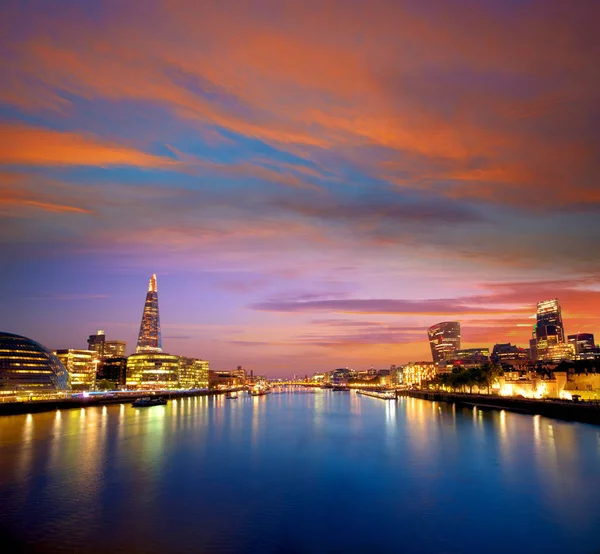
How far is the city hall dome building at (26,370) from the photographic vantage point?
474 feet

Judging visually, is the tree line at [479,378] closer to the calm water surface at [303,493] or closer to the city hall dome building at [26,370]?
the calm water surface at [303,493]

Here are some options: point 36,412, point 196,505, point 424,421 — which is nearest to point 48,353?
point 36,412

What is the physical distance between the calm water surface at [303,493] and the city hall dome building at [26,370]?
7758 centimetres

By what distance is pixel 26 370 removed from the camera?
151 metres

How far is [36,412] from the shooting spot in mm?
126062

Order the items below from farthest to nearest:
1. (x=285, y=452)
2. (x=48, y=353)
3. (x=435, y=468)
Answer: (x=48, y=353) → (x=285, y=452) → (x=435, y=468)

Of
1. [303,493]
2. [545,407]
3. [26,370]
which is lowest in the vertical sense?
[303,493]

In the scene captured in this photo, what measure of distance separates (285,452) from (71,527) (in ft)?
117

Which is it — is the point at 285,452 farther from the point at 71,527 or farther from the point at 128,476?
the point at 71,527

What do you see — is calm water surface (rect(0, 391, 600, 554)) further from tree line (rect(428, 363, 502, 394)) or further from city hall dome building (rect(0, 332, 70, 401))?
tree line (rect(428, 363, 502, 394))

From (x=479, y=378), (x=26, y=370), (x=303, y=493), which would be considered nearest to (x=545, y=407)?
(x=479, y=378)

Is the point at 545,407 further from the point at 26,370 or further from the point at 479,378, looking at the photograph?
the point at 26,370

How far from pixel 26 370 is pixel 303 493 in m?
135

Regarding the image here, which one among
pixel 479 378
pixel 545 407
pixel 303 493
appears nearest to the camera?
pixel 303 493
